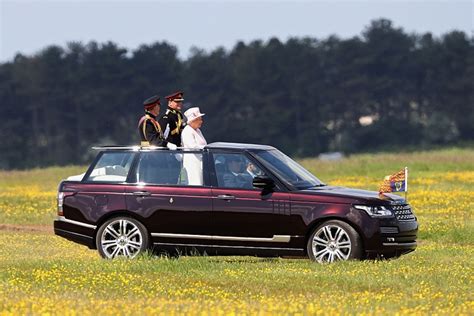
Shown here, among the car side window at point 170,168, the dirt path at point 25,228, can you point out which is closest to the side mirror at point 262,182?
the car side window at point 170,168

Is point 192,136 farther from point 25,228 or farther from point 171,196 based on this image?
point 25,228

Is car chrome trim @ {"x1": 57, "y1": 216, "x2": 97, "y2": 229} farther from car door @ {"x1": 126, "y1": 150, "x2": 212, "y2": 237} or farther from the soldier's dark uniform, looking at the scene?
the soldier's dark uniform

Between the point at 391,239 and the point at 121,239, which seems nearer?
the point at 391,239

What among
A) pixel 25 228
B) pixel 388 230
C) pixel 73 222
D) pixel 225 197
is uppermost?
pixel 225 197

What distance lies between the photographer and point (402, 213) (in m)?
16.2

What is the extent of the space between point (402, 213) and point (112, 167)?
3.85 meters

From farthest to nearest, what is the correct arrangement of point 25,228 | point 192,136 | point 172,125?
point 25,228, point 172,125, point 192,136

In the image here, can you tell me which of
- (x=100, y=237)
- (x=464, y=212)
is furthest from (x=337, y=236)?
(x=464, y=212)

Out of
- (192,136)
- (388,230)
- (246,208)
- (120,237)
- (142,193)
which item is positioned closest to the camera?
(388,230)

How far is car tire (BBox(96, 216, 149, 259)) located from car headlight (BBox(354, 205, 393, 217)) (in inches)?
113

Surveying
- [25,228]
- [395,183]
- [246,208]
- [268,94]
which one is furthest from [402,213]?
[268,94]

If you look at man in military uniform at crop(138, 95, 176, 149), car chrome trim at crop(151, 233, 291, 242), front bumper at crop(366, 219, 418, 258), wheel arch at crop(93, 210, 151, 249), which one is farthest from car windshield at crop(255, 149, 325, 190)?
wheel arch at crop(93, 210, 151, 249)

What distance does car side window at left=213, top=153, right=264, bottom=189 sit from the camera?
16297 millimetres

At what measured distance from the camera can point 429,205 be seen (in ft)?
96.1
